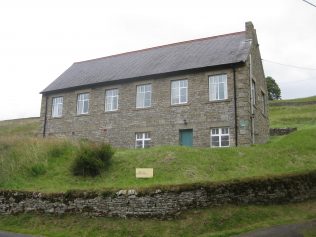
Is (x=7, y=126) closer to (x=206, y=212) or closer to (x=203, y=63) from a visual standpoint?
(x=203, y=63)

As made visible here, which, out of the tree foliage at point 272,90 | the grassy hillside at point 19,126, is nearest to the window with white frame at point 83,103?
the grassy hillside at point 19,126

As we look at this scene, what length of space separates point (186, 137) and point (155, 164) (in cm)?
693

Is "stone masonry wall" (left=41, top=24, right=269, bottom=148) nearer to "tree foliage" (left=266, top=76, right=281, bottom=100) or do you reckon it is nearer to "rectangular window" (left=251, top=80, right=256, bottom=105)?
"rectangular window" (left=251, top=80, right=256, bottom=105)

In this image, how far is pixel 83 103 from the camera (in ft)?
92.7

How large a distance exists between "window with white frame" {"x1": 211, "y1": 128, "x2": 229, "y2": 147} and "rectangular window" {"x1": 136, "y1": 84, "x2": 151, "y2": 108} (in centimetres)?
526

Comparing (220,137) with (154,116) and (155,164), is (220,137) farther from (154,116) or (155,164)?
(155,164)

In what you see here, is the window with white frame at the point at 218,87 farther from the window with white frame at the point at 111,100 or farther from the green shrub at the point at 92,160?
the green shrub at the point at 92,160

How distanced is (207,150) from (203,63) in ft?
23.7

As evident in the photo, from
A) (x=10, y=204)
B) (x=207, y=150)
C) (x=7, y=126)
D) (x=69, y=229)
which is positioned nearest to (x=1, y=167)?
(x=10, y=204)

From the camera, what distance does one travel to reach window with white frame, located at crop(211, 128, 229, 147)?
71.6 feet

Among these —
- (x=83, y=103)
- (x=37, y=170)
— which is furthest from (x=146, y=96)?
(x=37, y=170)

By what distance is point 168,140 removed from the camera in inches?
925

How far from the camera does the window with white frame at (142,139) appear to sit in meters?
24.6

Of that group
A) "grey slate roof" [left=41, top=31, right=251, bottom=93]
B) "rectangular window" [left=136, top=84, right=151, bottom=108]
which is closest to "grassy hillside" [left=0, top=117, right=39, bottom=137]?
"grey slate roof" [left=41, top=31, right=251, bottom=93]
